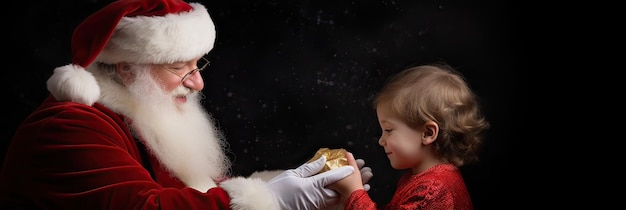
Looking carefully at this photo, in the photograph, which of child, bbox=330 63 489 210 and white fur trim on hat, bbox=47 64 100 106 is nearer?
white fur trim on hat, bbox=47 64 100 106

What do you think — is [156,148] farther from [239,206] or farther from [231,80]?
[231,80]

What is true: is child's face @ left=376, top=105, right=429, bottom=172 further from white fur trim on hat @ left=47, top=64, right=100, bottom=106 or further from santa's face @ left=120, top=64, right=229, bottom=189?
white fur trim on hat @ left=47, top=64, right=100, bottom=106

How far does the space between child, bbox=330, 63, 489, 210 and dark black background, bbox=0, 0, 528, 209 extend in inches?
27.6

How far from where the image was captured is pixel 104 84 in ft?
7.34

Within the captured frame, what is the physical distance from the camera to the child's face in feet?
7.37

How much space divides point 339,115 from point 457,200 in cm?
109

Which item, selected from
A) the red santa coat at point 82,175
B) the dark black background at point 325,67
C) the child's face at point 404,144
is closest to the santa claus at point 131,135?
the red santa coat at point 82,175

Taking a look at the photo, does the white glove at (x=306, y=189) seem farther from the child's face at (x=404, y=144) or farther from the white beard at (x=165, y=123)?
the white beard at (x=165, y=123)

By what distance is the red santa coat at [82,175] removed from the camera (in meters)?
1.98

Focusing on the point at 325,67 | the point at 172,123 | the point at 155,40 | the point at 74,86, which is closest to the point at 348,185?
the point at 172,123

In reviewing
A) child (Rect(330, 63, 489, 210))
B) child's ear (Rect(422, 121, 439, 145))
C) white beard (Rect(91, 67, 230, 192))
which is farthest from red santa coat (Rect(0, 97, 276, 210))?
child's ear (Rect(422, 121, 439, 145))

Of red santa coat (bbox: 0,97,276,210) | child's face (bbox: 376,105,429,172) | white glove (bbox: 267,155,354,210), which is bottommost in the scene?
red santa coat (bbox: 0,97,276,210)

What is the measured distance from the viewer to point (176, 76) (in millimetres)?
2311

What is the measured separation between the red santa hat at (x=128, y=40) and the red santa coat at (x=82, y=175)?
0.24ft
